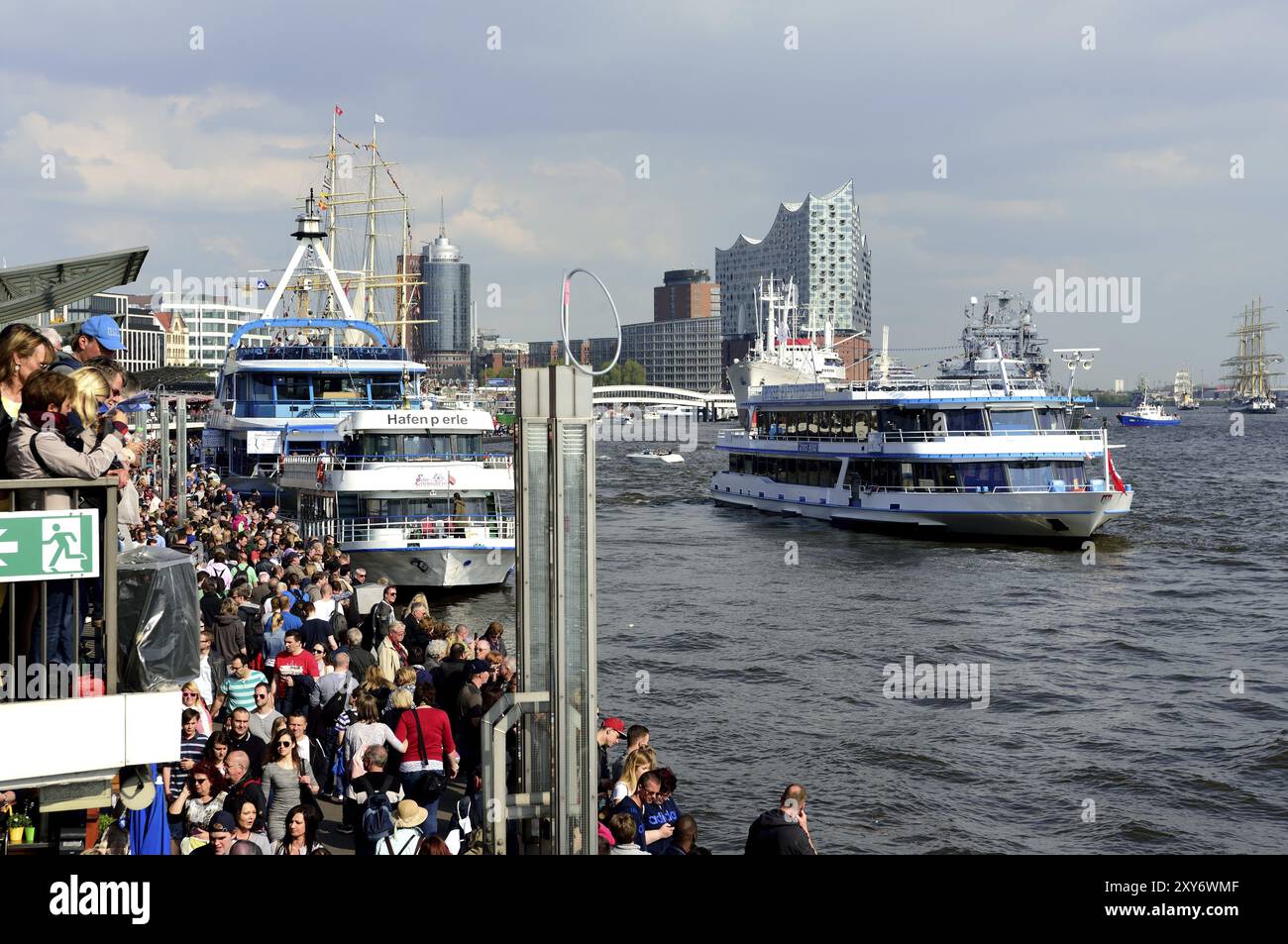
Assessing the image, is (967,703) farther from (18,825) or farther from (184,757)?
(18,825)

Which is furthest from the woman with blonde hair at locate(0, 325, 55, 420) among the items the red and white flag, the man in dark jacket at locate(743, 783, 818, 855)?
the red and white flag

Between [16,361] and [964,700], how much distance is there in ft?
59.2

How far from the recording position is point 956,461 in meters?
44.0

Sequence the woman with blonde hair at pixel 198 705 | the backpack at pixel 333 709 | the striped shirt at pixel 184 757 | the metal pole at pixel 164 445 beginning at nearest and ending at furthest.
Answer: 1. the striped shirt at pixel 184 757
2. the woman with blonde hair at pixel 198 705
3. the backpack at pixel 333 709
4. the metal pole at pixel 164 445

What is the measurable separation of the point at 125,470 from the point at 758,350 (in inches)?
5549

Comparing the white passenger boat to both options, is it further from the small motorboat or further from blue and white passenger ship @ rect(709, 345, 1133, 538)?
the small motorboat

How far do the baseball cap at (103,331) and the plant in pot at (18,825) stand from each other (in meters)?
2.61

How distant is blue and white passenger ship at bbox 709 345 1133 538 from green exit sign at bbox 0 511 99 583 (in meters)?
37.5

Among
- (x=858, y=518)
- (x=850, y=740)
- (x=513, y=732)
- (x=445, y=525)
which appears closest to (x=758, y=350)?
(x=858, y=518)

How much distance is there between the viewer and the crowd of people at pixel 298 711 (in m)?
5.92

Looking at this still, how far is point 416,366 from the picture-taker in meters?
41.3

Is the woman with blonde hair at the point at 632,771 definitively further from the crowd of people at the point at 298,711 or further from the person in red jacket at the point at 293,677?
the person in red jacket at the point at 293,677

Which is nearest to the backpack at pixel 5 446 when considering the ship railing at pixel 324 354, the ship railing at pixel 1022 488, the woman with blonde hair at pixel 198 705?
the woman with blonde hair at pixel 198 705
